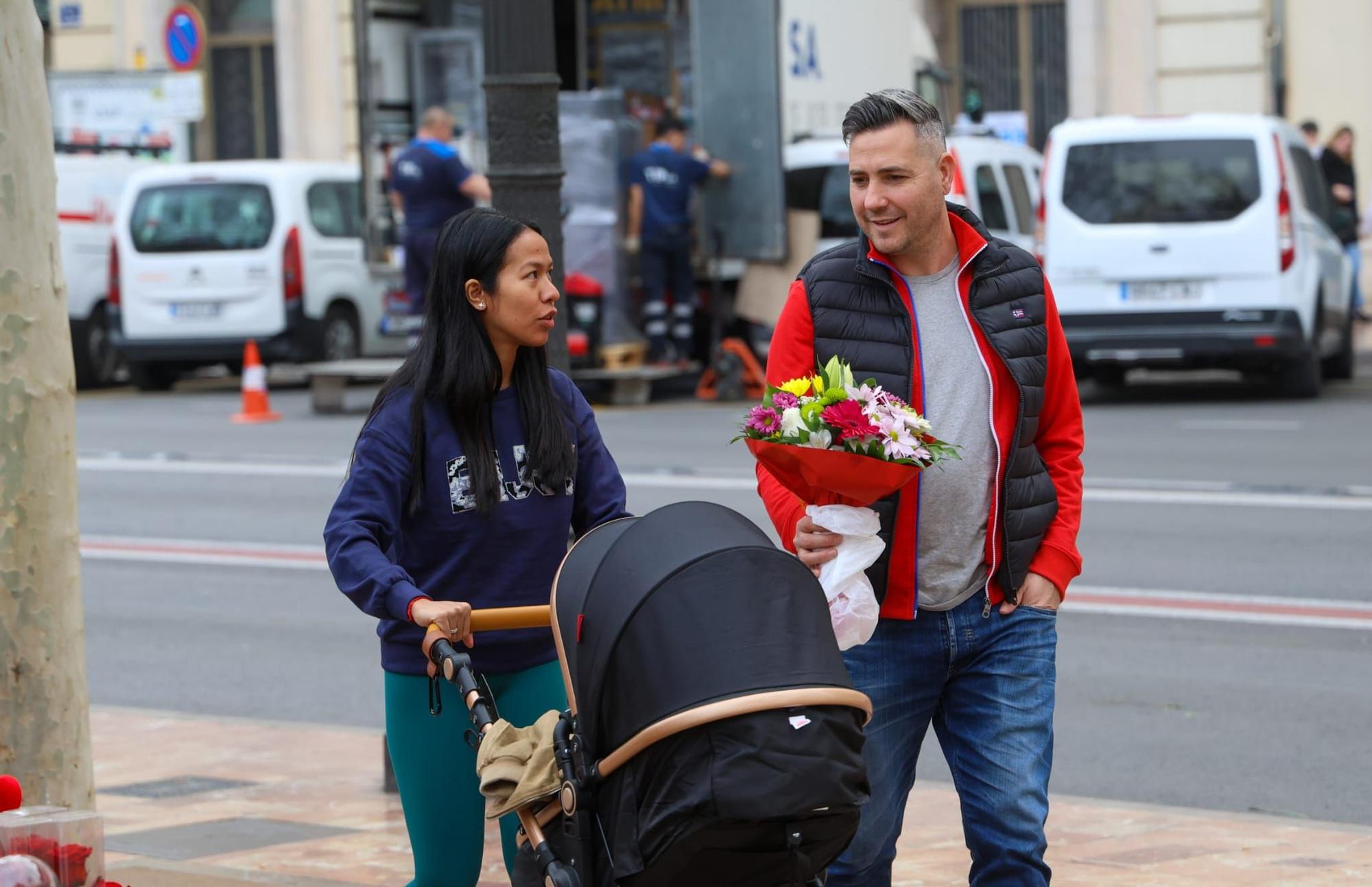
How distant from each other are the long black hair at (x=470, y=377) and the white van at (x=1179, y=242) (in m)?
11.8

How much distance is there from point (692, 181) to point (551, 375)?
42.5ft

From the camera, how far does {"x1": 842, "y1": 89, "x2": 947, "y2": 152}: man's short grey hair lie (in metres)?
3.97

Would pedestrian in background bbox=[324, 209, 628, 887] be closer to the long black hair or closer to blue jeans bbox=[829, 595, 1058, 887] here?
the long black hair

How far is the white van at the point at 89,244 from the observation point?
797 inches

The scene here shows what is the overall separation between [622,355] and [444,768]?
13.3m

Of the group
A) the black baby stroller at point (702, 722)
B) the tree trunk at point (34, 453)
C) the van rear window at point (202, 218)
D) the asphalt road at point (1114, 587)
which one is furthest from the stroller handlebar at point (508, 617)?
the van rear window at point (202, 218)

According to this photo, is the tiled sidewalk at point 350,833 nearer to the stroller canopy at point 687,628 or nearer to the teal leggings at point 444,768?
the teal leggings at point 444,768

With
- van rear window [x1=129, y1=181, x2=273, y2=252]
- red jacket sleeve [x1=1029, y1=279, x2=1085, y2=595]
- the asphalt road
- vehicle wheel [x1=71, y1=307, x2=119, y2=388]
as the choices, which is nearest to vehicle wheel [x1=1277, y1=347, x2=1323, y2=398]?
the asphalt road

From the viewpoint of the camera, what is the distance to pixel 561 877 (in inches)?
134

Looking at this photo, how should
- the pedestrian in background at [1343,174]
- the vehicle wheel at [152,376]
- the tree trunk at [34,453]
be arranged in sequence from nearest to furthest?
the tree trunk at [34,453] → the vehicle wheel at [152,376] → the pedestrian in background at [1343,174]

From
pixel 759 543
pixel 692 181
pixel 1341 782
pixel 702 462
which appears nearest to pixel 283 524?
pixel 702 462

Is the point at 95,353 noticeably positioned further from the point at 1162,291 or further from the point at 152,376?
the point at 1162,291

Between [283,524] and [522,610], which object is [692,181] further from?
[522,610]

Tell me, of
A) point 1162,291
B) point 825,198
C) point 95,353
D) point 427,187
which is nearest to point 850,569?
point 1162,291
